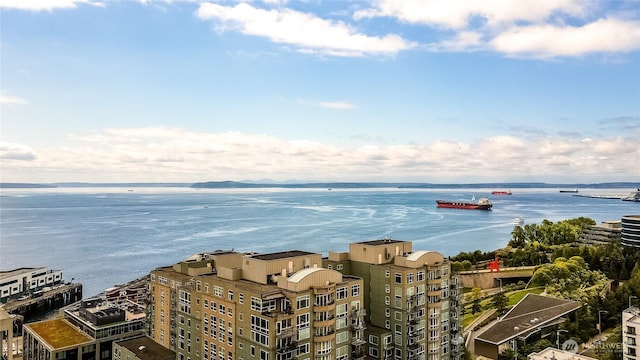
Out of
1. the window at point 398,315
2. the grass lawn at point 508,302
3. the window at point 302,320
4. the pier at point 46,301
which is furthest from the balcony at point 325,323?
the pier at point 46,301

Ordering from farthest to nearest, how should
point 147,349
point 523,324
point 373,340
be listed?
point 523,324 → point 147,349 → point 373,340

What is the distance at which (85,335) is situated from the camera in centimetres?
4697

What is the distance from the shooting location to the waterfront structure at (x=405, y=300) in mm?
33281

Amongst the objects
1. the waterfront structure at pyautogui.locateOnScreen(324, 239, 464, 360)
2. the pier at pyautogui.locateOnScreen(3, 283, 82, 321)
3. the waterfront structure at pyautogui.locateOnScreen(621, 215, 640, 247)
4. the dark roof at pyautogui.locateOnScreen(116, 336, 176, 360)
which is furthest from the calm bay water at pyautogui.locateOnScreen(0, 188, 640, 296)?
the waterfront structure at pyautogui.locateOnScreen(324, 239, 464, 360)

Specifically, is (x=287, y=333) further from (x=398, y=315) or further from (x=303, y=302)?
(x=398, y=315)

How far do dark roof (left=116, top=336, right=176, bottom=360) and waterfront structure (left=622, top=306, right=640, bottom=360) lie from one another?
112 ft

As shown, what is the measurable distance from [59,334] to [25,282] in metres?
45.8

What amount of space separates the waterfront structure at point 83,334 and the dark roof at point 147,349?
589cm

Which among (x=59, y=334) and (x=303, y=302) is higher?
(x=303, y=302)

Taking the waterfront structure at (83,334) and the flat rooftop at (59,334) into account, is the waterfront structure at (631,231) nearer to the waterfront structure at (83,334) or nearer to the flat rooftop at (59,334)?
the waterfront structure at (83,334)

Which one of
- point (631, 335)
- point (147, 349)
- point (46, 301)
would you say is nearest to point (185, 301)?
point (147, 349)

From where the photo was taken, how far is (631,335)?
35.3 meters

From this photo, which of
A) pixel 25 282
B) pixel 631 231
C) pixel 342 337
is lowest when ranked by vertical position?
pixel 25 282

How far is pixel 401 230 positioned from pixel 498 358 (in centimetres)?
10485
